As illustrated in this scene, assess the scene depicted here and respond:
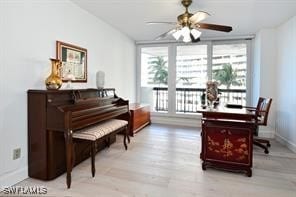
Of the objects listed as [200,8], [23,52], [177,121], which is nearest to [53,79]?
[23,52]

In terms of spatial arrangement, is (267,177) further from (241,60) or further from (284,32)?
(241,60)

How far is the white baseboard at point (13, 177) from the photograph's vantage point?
7.15 feet

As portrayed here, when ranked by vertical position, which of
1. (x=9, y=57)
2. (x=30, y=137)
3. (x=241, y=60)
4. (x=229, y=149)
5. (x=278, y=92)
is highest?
(x=241, y=60)

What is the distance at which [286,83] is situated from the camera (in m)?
3.93

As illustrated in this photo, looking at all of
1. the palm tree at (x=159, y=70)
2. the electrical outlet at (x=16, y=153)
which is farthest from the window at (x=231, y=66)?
the electrical outlet at (x=16, y=153)

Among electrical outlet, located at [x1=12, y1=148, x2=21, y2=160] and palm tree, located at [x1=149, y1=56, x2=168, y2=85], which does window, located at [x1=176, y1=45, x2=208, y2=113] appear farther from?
electrical outlet, located at [x1=12, y1=148, x2=21, y2=160]

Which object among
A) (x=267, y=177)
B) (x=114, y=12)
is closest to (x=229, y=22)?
(x=114, y=12)

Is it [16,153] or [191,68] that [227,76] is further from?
[16,153]

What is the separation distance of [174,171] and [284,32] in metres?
3.48

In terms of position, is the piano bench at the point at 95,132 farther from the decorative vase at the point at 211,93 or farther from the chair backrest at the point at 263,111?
the chair backrest at the point at 263,111

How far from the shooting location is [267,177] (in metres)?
2.56

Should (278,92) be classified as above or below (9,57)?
below

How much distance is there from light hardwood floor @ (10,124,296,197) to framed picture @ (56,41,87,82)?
1.31 m

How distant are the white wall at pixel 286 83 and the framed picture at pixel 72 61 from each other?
12.0 ft
